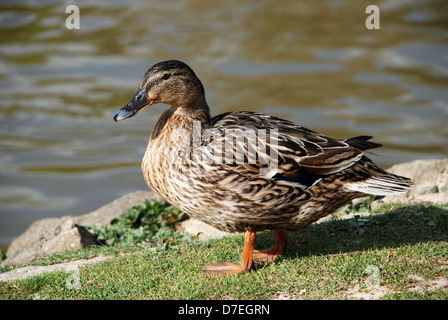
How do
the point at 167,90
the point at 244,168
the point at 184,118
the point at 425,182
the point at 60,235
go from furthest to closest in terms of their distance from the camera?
the point at 425,182, the point at 60,235, the point at 184,118, the point at 167,90, the point at 244,168

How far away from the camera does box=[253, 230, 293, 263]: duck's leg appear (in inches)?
234

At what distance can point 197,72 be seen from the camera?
15547 millimetres

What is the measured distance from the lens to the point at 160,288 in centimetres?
542

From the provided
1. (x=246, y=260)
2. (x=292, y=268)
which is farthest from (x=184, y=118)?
(x=292, y=268)

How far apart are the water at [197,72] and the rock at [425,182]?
2.80 m

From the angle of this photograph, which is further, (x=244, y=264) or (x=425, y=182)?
(x=425, y=182)

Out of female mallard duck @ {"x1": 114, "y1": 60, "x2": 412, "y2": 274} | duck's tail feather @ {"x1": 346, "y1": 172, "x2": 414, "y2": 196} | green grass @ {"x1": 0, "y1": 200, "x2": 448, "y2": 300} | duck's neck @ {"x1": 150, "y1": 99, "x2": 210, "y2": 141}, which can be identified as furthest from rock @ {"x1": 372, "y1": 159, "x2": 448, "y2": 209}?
duck's neck @ {"x1": 150, "y1": 99, "x2": 210, "y2": 141}

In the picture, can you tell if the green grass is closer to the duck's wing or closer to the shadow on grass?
the shadow on grass

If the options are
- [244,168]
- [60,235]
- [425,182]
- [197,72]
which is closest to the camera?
[244,168]

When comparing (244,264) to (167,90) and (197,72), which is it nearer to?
(167,90)

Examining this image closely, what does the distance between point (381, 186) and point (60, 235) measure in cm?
416

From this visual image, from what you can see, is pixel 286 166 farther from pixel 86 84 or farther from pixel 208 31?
pixel 208 31

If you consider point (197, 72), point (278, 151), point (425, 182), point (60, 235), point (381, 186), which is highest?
point (197, 72)
